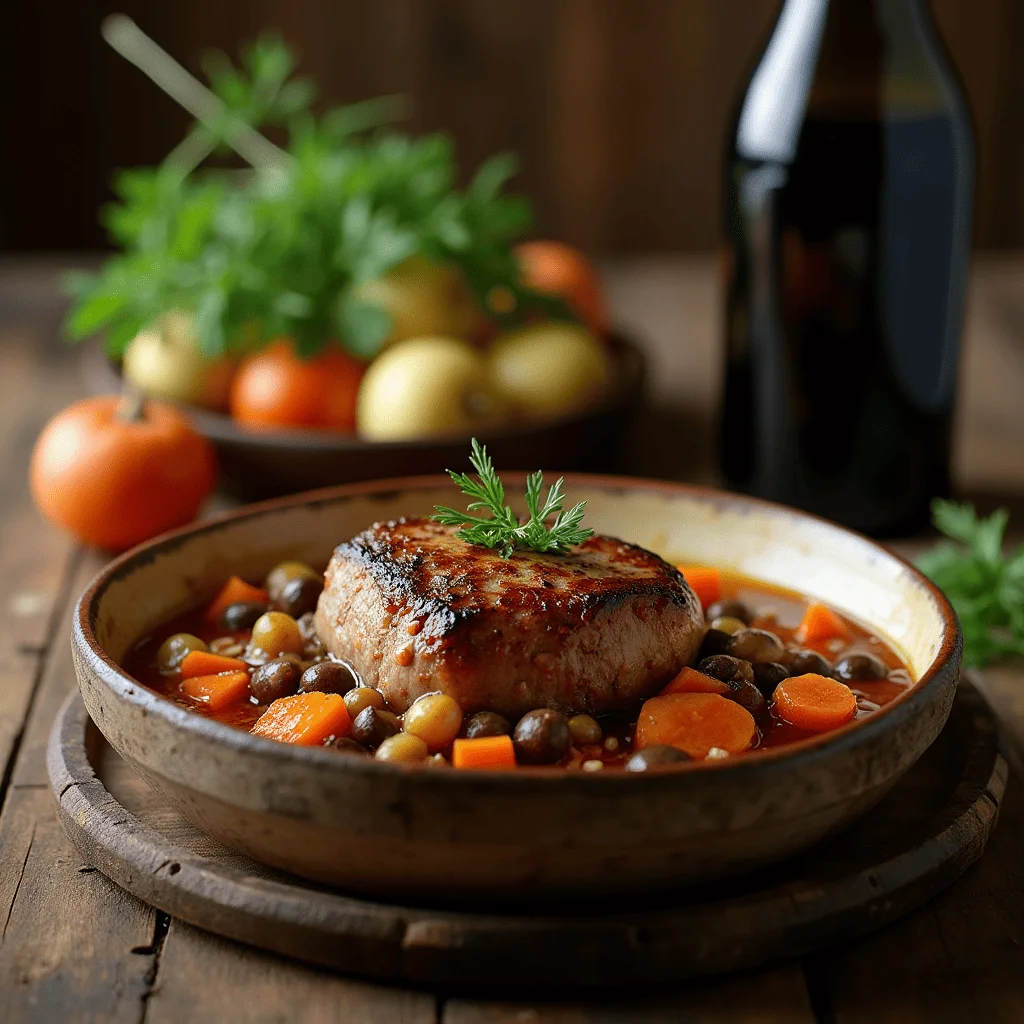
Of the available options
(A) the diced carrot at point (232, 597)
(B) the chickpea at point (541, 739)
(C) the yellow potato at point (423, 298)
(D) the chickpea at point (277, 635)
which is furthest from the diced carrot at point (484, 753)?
(C) the yellow potato at point (423, 298)

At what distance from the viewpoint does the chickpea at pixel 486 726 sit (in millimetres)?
2268

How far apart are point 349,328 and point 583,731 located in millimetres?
2226

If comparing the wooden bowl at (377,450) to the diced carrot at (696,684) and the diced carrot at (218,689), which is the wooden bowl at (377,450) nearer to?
the diced carrot at (218,689)

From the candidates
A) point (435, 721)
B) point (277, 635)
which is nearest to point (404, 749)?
point (435, 721)

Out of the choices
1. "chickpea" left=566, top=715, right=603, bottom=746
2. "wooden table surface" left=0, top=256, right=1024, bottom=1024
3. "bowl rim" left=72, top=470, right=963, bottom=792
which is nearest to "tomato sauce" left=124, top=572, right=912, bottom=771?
"chickpea" left=566, top=715, right=603, bottom=746

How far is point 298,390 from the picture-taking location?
4223 millimetres

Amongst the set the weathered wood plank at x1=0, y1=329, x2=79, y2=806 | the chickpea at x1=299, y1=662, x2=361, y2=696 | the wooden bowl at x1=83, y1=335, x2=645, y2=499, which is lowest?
the weathered wood plank at x1=0, y1=329, x2=79, y2=806

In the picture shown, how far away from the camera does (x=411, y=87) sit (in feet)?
27.9

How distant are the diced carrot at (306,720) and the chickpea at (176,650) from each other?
1.15 feet

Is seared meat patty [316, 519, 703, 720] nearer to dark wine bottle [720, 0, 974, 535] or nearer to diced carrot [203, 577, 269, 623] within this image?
diced carrot [203, 577, 269, 623]

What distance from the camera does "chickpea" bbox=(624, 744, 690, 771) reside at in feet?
7.13

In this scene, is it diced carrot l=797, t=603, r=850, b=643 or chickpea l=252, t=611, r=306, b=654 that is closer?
chickpea l=252, t=611, r=306, b=654

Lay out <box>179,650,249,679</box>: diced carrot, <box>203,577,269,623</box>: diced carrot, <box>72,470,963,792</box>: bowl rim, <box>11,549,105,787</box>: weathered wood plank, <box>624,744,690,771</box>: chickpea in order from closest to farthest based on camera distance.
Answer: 1. <box>72,470,963,792</box>: bowl rim
2. <box>624,744,690,771</box>: chickpea
3. <box>179,650,249,679</box>: diced carrot
4. <box>11,549,105,787</box>: weathered wood plank
5. <box>203,577,269,623</box>: diced carrot

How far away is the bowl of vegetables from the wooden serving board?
178cm
